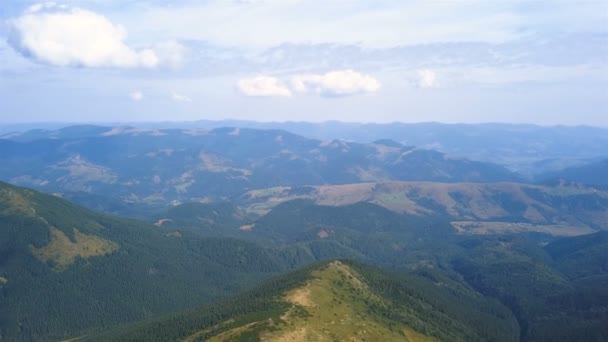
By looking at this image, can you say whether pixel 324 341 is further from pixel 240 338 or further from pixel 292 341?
pixel 240 338

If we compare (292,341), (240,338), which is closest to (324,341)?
(292,341)
